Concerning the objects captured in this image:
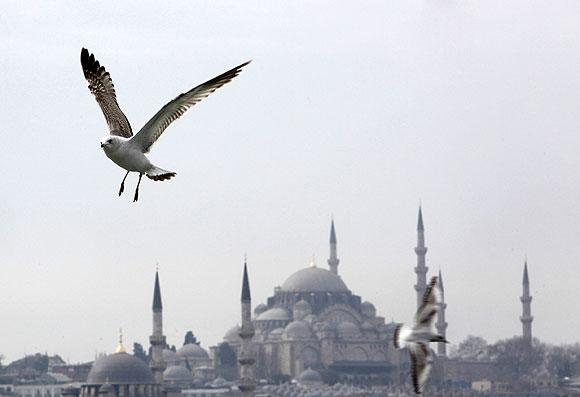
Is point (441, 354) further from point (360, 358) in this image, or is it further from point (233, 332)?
point (233, 332)

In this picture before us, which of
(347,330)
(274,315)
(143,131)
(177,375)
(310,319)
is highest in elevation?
(274,315)

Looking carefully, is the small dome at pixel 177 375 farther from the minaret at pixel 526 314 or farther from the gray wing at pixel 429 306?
the gray wing at pixel 429 306

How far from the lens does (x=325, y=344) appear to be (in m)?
185

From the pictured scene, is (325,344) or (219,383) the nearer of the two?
(219,383)

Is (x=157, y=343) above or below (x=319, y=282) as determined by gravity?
below

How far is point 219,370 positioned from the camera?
186250 millimetres

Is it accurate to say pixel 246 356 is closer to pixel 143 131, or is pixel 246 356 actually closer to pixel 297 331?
pixel 297 331

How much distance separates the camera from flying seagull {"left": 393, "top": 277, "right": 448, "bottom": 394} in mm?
12602

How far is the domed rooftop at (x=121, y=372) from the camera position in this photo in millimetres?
133750

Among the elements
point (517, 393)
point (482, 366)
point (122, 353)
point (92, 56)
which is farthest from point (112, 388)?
point (92, 56)

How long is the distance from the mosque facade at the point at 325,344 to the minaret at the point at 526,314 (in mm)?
11300

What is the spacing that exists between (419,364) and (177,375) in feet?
529

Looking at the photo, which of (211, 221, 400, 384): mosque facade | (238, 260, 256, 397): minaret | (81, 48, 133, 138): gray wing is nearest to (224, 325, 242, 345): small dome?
(211, 221, 400, 384): mosque facade

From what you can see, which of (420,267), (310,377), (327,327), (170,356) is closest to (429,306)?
(420,267)
